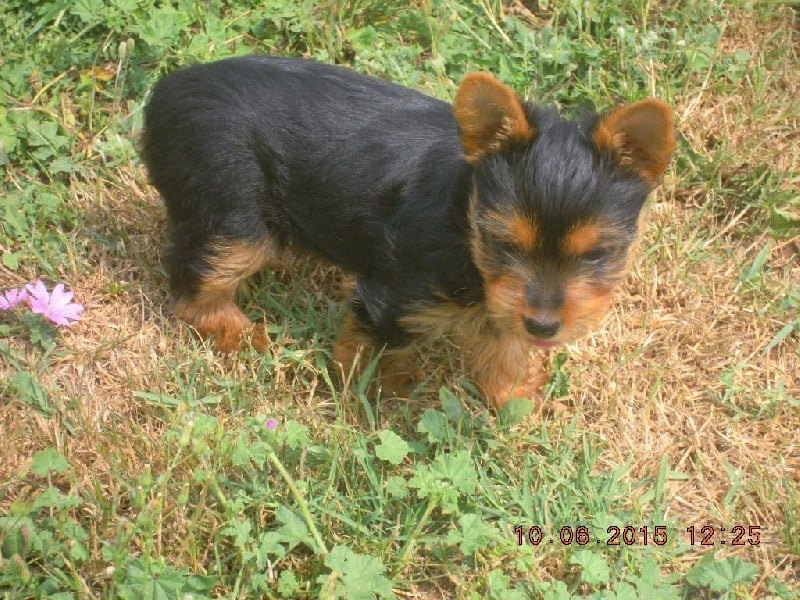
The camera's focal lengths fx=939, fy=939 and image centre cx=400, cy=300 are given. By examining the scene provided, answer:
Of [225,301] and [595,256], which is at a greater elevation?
[595,256]

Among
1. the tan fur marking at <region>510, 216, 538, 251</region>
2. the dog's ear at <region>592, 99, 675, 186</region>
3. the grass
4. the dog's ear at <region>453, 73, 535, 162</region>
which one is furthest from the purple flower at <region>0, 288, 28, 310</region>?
the dog's ear at <region>592, 99, 675, 186</region>

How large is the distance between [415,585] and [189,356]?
1.62m

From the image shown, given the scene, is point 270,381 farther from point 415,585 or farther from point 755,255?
point 755,255

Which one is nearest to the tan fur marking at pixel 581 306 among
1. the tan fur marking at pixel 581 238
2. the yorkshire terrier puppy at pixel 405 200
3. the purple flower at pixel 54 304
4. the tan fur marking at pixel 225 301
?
the yorkshire terrier puppy at pixel 405 200

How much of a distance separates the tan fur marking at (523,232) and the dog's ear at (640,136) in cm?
41

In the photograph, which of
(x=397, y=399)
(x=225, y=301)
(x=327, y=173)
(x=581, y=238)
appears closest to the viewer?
(x=581, y=238)

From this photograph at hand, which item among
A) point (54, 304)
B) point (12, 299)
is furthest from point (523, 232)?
point (12, 299)

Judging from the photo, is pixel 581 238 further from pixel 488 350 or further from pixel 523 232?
pixel 488 350

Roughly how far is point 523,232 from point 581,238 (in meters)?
0.21

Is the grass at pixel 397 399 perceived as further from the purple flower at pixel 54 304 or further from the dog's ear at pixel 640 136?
the dog's ear at pixel 640 136

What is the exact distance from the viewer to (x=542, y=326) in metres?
3.51

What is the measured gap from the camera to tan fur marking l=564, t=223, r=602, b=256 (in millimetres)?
3402

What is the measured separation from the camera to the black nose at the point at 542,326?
3504 millimetres

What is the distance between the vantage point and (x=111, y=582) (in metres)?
3.55
